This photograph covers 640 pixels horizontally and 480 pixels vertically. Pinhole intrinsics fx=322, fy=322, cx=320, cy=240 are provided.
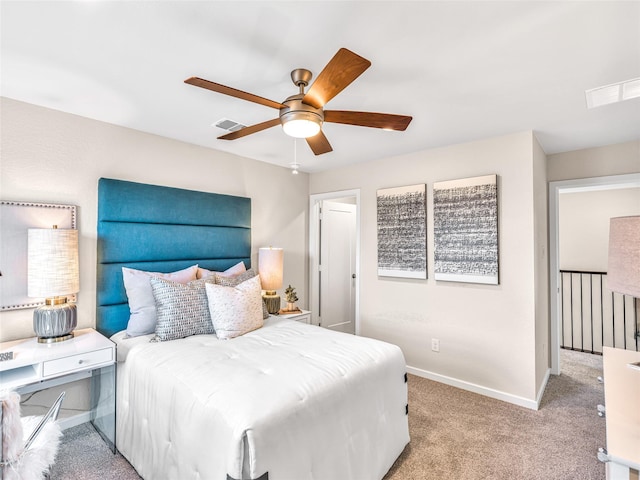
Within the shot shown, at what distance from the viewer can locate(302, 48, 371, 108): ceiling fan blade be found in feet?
4.34

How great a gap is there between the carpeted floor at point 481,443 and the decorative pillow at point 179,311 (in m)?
0.87

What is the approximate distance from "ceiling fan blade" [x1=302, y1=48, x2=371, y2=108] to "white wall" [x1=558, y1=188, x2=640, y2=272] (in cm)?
435

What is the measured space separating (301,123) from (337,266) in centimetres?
334

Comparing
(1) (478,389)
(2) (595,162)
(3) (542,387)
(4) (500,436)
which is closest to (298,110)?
(4) (500,436)

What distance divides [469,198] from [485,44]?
1.71 m

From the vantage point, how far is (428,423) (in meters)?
2.58

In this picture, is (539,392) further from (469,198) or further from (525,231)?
(469,198)

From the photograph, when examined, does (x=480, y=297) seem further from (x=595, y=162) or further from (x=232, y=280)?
(x=232, y=280)

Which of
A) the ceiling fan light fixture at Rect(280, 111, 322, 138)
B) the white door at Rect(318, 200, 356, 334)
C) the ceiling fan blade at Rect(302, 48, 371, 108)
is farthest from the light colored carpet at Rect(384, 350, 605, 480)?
the ceiling fan blade at Rect(302, 48, 371, 108)

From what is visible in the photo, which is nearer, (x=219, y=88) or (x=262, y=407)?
(x=262, y=407)

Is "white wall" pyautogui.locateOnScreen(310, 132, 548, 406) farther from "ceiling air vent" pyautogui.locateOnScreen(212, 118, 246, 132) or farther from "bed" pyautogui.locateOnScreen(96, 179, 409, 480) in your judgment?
"ceiling air vent" pyautogui.locateOnScreen(212, 118, 246, 132)

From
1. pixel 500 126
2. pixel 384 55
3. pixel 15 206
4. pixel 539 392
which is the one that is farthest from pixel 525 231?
pixel 15 206

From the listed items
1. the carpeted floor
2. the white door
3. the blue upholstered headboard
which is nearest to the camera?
the carpeted floor

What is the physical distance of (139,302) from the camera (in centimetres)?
247
